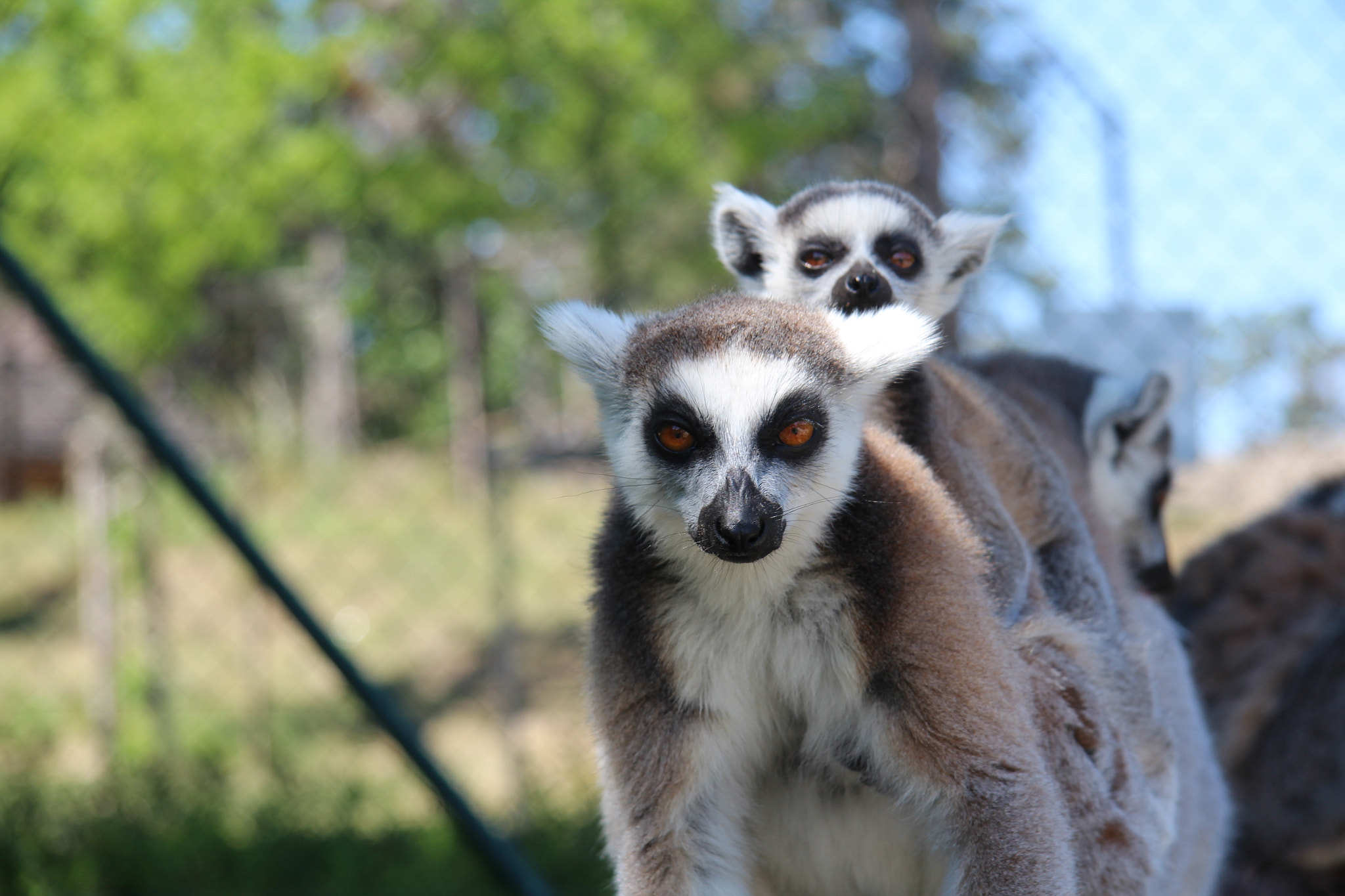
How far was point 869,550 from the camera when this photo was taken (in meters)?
1.58

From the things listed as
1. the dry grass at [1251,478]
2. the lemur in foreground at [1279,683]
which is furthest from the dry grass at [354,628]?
the lemur in foreground at [1279,683]

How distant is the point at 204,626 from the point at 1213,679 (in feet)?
24.3

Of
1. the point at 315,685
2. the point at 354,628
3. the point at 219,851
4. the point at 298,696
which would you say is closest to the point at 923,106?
the point at 219,851

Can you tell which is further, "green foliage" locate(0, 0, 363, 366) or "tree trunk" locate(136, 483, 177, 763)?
"tree trunk" locate(136, 483, 177, 763)

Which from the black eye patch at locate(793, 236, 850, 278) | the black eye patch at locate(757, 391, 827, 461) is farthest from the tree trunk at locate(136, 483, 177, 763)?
the black eye patch at locate(757, 391, 827, 461)

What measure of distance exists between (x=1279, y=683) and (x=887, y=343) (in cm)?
224

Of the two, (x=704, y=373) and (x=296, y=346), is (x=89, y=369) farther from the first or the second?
(x=296, y=346)

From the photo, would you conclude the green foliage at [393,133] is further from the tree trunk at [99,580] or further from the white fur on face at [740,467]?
the white fur on face at [740,467]

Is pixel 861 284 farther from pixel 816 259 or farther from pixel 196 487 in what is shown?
pixel 196 487

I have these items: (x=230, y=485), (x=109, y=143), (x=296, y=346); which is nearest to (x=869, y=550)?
(x=109, y=143)

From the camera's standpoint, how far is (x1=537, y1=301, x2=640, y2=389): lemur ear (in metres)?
1.80

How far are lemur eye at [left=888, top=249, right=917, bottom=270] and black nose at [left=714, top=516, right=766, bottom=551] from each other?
1.19m

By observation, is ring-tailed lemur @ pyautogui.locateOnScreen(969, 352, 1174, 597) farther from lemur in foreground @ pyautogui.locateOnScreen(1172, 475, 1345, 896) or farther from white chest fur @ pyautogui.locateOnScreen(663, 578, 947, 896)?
white chest fur @ pyautogui.locateOnScreen(663, 578, 947, 896)

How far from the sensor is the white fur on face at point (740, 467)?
5.24 ft
